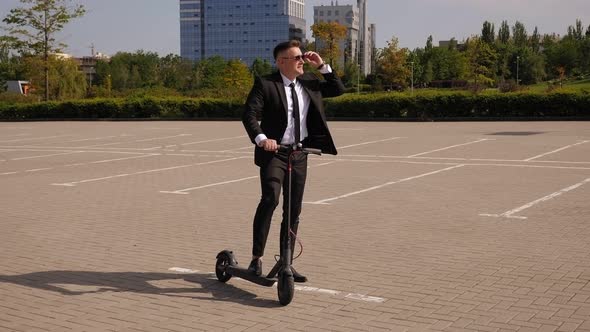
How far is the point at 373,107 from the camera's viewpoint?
36.6m

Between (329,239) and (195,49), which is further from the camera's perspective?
(195,49)

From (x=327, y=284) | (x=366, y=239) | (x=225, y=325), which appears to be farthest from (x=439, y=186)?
(x=225, y=325)

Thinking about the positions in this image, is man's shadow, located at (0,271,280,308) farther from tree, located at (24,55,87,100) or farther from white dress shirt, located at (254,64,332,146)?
tree, located at (24,55,87,100)

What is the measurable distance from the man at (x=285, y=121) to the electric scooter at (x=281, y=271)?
2.2 inches

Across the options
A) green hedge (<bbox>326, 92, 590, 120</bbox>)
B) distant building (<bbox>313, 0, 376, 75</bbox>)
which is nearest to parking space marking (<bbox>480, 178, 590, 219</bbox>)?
green hedge (<bbox>326, 92, 590, 120</bbox>)

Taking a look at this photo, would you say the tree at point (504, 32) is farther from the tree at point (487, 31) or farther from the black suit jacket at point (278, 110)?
the black suit jacket at point (278, 110)

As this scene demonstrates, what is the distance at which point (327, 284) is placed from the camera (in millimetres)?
5770

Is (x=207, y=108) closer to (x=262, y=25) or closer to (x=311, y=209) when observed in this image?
(x=311, y=209)

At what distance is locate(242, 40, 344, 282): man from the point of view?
216 inches

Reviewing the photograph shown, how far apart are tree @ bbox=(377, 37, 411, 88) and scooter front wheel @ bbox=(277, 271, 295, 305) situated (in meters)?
71.0

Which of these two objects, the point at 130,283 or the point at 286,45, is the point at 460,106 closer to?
the point at 286,45

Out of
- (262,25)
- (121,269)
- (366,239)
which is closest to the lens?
(121,269)

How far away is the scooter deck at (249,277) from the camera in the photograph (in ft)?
18.0

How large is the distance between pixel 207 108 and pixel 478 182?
29850mm
